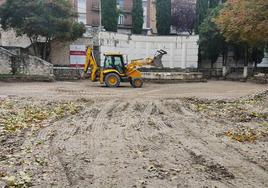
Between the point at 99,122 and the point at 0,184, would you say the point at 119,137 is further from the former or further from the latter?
the point at 0,184

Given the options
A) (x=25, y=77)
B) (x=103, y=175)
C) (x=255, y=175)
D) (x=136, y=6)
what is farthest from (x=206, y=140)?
(x=136, y=6)

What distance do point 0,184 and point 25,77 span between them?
85.7 feet

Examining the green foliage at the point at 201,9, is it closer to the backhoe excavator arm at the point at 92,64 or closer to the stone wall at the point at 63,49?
the stone wall at the point at 63,49

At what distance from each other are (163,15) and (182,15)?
2589 mm

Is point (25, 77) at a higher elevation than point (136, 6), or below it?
below

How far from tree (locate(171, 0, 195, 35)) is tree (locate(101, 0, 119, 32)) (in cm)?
788

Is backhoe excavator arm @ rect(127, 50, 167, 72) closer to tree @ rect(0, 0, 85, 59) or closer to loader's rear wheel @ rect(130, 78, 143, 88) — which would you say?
loader's rear wheel @ rect(130, 78, 143, 88)

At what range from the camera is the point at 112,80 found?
28375 mm

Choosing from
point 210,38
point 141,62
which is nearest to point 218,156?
point 141,62

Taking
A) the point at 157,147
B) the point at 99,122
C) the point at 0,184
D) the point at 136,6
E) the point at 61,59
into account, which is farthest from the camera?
the point at 136,6

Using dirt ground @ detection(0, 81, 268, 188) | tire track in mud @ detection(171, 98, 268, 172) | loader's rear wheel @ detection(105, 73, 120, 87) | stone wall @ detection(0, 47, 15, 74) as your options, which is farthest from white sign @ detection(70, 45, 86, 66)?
dirt ground @ detection(0, 81, 268, 188)

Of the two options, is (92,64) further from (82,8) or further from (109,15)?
(82,8)

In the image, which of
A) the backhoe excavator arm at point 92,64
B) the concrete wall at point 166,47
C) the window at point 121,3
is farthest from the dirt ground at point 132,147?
the window at point 121,3

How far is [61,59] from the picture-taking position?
129ft
